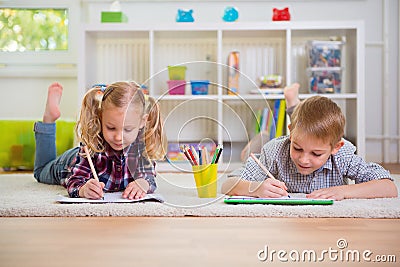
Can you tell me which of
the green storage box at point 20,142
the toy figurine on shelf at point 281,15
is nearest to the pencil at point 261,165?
the green storage box at point 20,142

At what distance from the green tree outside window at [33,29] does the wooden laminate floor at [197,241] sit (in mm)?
2097

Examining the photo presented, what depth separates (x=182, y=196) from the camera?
1.51 metres

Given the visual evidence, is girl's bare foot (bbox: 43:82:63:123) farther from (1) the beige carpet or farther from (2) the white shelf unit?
(1) the beige carpet

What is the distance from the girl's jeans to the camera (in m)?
1.99

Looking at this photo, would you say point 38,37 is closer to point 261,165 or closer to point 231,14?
point 231,14

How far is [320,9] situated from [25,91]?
1572mm

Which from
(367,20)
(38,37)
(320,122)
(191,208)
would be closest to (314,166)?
(320,122)

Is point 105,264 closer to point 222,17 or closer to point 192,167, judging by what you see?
point 192,167

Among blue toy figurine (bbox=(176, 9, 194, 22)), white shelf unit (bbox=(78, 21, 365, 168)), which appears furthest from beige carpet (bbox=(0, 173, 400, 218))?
blue toy figurine (bbox=(176, 9, 194, 22))

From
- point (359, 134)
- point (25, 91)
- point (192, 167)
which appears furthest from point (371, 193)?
point (25, 91)

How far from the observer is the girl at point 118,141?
148cm

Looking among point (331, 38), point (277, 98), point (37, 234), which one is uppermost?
point (331, 38)

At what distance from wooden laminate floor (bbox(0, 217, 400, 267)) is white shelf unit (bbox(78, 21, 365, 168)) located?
3.03 feet

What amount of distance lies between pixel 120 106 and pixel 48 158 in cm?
66
